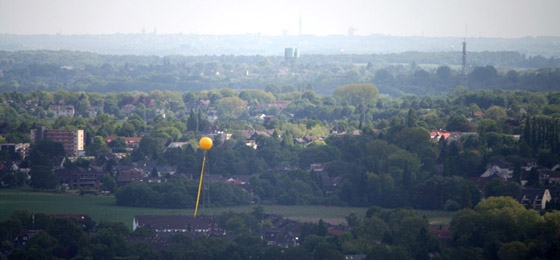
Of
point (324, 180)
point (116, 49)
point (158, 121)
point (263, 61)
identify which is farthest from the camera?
point (116, 49)

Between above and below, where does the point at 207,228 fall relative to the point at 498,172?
below

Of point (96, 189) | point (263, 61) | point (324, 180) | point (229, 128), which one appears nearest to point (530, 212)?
point (324, 180)

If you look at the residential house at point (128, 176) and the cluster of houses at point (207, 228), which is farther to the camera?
the residential house at point (128, 176)

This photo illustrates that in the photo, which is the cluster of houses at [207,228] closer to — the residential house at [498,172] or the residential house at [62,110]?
the residential house at [498,172]

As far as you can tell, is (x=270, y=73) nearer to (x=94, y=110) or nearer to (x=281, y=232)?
(x=94, y=110)

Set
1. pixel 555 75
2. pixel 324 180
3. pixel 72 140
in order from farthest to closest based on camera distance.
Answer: pixel 555 75 → pixel 72 140 → pixel 324 180

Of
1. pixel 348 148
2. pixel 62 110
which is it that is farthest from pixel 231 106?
pixel 348 148

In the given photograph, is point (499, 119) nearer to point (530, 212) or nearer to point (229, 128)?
point (229, 128)

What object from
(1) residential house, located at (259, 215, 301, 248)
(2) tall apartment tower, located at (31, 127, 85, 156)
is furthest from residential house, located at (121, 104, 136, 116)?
(1) residential house, located at (259, 215, 301, 248)

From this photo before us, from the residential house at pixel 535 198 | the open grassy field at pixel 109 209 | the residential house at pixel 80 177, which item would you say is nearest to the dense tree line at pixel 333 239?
the open grassy field at pixel 109 209
